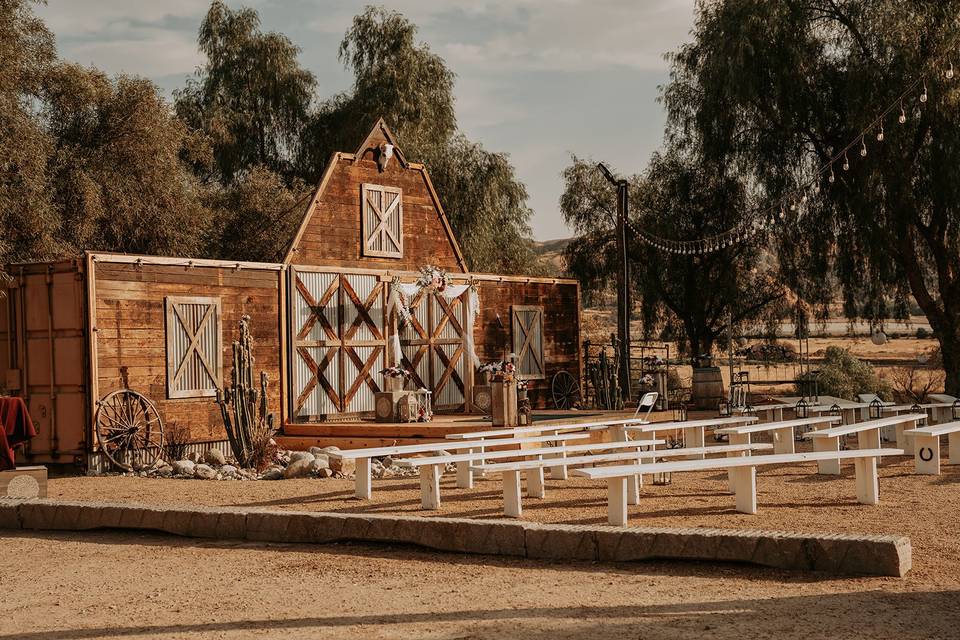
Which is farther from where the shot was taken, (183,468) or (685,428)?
(183,468)

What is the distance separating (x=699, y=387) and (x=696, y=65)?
284 inches

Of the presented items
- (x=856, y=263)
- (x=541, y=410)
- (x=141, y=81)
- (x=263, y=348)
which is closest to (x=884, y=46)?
(x=856, y=263)

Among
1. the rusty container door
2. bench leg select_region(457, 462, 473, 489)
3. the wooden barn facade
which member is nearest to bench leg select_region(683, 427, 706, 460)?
bench leg select_region(457, 462, 473, 489)

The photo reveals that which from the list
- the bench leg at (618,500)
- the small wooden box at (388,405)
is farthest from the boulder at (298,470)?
the bench leg at (618,500)

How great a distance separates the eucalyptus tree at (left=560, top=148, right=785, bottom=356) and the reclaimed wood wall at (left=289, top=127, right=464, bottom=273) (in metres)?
8.19

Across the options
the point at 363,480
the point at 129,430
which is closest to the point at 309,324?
the point at 129,430

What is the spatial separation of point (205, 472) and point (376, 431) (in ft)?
9.58

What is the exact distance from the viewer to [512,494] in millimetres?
9234

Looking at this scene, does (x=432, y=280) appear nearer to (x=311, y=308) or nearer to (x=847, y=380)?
(x=311, y=308)

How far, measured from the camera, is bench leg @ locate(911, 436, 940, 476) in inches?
462

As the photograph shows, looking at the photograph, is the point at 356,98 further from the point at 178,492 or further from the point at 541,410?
the point at 178,492

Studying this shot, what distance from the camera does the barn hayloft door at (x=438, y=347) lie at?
63.0 ft

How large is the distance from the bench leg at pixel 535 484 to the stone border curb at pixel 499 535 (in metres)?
2.73

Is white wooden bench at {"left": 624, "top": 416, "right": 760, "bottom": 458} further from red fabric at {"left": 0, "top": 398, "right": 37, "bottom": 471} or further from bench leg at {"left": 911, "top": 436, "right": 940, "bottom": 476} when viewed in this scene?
red fabric at {"left": 0, "top": 398, "right": 37, "bottom": 471}
